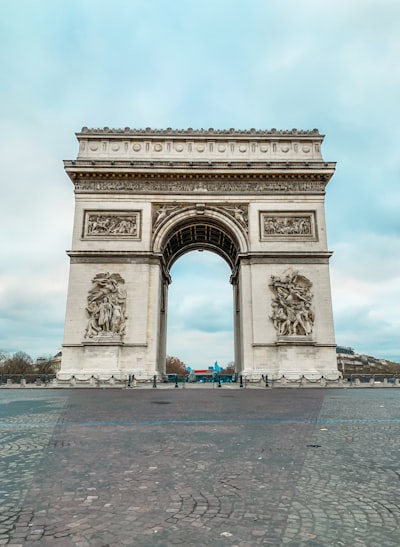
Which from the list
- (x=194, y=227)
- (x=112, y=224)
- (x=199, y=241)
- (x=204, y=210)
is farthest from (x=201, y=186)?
(x=199, y=241)

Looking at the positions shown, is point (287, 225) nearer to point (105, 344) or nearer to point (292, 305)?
point (292, 305)

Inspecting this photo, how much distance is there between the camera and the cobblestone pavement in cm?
240

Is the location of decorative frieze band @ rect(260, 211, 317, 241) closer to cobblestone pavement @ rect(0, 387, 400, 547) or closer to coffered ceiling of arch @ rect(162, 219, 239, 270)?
coffered ceiling of arch @ rect(162, 219, 239, 270)

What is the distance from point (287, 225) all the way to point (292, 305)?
507 cm

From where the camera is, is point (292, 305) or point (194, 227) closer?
point (292, 305)

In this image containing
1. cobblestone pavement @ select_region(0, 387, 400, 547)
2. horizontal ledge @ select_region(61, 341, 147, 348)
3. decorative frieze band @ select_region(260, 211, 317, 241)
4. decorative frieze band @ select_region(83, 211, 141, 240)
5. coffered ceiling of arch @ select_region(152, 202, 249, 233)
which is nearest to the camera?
cobblestone pavement @ select_region(0, 387, 400, 547)

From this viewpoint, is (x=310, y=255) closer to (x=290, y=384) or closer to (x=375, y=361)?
(x=290, y=384)

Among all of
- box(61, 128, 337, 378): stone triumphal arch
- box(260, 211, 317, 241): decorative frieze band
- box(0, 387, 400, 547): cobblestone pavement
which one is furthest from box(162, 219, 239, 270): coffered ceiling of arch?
box(0, 387, 400, 547): cobblestone pavement

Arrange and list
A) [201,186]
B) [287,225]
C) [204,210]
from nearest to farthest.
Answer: [287,225] < [204,210] < [201,186]

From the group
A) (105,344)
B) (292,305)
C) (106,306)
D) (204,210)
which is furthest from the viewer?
(204,210)

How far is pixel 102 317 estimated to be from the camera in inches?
867

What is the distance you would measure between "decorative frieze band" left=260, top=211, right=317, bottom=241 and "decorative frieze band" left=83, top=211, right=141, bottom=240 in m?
7.76

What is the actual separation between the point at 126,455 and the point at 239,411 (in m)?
5.03

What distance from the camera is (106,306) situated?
22250 mm
